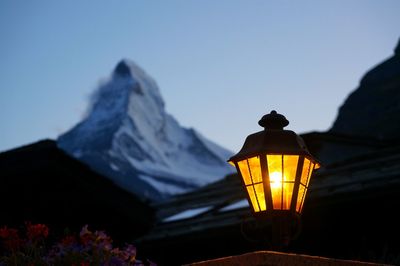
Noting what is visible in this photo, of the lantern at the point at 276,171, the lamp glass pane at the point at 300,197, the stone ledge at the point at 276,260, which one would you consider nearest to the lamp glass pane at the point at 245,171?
the lantern at the point at 276,171

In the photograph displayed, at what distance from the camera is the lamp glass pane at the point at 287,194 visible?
4.39 metres

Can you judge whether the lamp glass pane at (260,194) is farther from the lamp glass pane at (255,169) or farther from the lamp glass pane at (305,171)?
the lamp glass pane at (305,171)

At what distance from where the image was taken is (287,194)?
4391 mm

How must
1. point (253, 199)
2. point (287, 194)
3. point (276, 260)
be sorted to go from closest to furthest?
point (276, 260), point (287, 194), point (253, 199)

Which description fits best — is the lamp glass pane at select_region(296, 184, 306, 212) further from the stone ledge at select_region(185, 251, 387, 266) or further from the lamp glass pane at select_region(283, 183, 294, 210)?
the stone ledge at select_region(185, 251, 387, 266)

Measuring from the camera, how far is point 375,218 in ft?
29.2

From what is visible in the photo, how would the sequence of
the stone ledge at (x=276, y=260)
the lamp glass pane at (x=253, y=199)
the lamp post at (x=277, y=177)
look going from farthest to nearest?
the lamp glass pane at (x=253, y=199), the lamp post at (x=277, y=177), the stone ledge at (x=276, y=260)

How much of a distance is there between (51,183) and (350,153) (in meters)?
6.74

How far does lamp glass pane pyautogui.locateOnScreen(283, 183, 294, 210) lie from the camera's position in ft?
14.4

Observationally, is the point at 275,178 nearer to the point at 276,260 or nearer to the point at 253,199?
the point at 253,199

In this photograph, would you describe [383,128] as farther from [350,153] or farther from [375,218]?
[375,218]

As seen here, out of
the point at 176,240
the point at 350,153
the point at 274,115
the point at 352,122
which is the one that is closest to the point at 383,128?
the point at 352,122

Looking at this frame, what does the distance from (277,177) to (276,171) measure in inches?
1.8

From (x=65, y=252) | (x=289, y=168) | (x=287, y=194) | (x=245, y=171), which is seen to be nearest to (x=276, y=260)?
(x=287, y=194)
